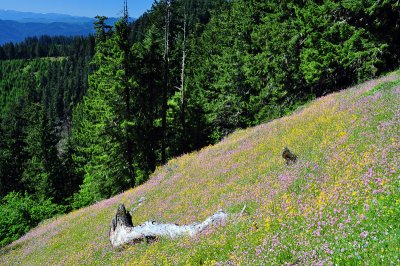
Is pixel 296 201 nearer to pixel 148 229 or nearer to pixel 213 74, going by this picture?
pixel 148 229

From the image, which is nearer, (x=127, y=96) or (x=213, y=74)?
(x=127, y=96)

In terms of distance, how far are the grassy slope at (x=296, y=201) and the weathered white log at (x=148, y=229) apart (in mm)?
379

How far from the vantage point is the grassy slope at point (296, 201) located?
17.5 feet

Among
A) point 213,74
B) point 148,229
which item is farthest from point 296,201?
point 213,74

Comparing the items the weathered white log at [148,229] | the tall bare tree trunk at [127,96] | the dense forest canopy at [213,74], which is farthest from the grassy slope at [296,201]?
the tall bare tree trunk at [127,96]

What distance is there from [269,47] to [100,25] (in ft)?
52.5

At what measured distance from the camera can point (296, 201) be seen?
7844 mm

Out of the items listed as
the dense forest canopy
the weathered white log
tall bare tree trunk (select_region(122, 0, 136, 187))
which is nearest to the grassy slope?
the weathered white log

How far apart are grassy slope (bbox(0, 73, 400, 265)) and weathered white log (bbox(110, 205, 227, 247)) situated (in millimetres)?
379

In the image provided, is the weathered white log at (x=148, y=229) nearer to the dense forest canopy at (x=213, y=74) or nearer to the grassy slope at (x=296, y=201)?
the grassy slope at (x=296, y=201)

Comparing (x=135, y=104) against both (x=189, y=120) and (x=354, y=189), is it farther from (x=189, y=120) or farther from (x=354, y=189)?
(x=354, y=189)

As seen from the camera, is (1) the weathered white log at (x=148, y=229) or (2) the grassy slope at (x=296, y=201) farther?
(1) the weathered white log at (x=148, y=229)

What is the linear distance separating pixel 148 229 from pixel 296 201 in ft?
18.0

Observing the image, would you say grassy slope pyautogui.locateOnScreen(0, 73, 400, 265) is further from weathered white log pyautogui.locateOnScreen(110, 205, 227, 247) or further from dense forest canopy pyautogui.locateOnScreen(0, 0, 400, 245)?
dense forest canopy pyautogui.locateOnScreen(0, 0, 400, 245)
